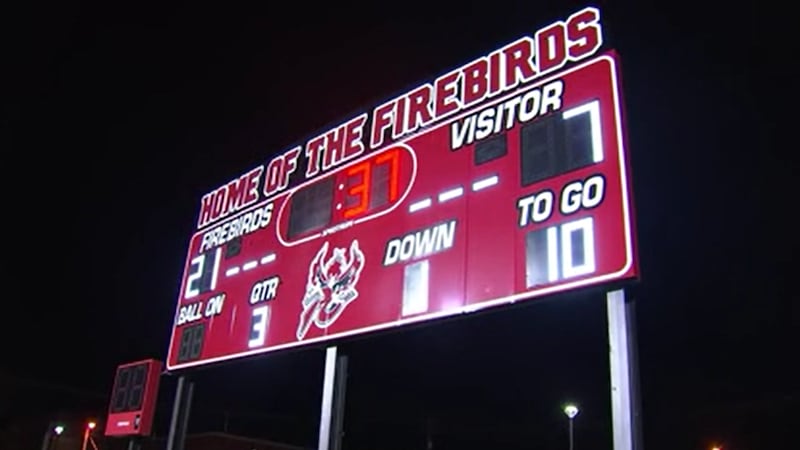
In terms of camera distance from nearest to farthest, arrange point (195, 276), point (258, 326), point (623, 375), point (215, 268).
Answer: point (623, 375), point (258, 326), point (215, 268), point (195, 276)

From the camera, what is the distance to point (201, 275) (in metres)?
8.84

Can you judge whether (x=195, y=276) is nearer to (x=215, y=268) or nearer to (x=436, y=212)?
(x=215, y=268)

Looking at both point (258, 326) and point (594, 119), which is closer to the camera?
point (594, 119)

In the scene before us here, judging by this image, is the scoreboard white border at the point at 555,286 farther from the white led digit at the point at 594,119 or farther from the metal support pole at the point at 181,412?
the metal support pole at the point at 181,412

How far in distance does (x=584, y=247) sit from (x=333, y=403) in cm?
306

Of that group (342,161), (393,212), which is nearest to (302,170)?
(342,161)

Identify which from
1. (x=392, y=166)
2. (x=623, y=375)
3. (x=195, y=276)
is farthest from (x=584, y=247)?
(x=195, y=276)

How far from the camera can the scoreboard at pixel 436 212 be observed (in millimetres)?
5070

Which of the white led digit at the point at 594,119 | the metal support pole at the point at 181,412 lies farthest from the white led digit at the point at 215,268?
the white led digit at the point at 594,119

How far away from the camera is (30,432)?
30969mm

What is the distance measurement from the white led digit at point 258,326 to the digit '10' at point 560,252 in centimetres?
332

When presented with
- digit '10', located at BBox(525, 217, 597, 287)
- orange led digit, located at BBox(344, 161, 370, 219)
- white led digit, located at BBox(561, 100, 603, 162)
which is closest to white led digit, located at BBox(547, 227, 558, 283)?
digit '10', located at BBox(525, 217, 597, 287)

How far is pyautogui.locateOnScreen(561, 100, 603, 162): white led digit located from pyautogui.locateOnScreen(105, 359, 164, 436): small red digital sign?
22.7 ft

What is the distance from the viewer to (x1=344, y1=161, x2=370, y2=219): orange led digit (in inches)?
277
